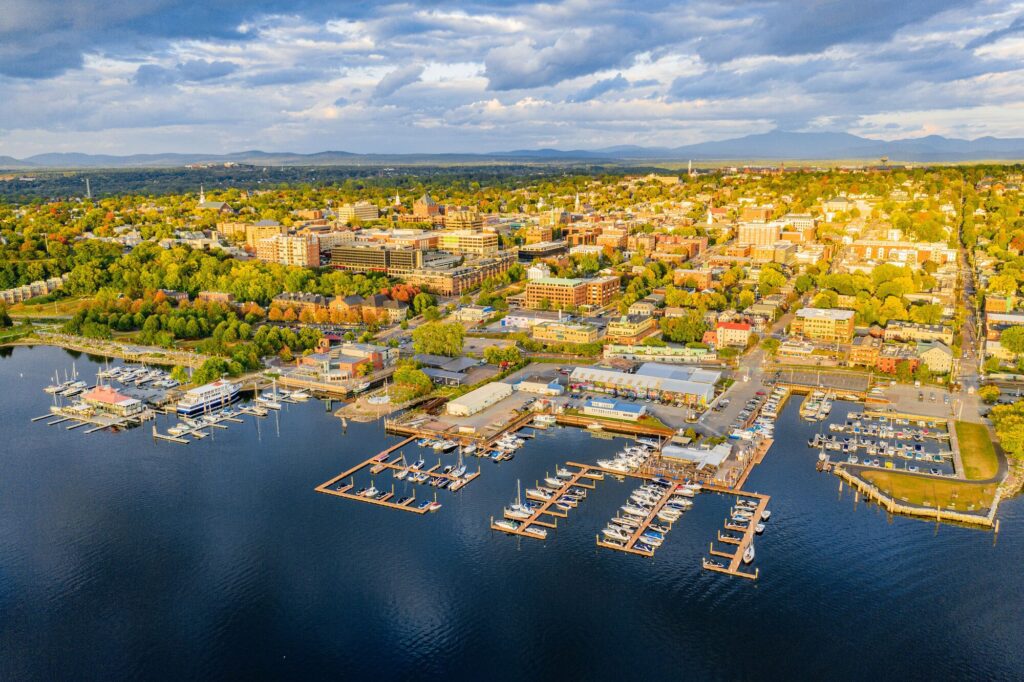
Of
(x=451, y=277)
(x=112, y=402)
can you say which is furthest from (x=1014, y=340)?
(x=112, y=402)

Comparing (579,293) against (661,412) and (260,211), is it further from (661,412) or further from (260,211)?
(260,211)

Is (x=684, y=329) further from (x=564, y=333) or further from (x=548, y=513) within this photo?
(x=548, y=513)

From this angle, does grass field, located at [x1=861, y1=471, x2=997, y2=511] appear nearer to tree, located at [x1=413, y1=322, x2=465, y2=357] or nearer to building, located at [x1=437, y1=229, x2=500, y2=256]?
tree, located at [x1=413, y1=322, x2=465, y2=357]

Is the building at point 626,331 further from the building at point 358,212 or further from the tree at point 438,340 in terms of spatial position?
the building at point 358,212

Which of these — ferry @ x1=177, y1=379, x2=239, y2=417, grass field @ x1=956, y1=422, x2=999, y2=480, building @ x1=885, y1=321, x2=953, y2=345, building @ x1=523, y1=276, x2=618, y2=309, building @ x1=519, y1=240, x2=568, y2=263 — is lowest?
grass field @ x1=956, y1=422, x2=999, y2=480

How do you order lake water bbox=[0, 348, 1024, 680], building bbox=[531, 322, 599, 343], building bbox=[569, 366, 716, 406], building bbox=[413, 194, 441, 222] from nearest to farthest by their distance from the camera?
lake water bbox=[0, 348, 1024, 680] < building bbox=[569, 366, 716, 406] < building bbox=[531, 322, 599, 343] < building bbox=[413, 194, 441, 222]

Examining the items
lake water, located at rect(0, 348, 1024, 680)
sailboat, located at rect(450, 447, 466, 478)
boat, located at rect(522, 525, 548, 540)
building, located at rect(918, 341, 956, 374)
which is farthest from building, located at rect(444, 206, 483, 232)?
boat, located at rect(522, 525, 548, 540)
